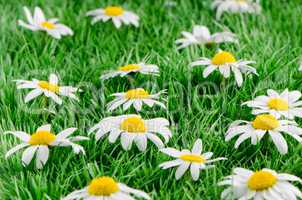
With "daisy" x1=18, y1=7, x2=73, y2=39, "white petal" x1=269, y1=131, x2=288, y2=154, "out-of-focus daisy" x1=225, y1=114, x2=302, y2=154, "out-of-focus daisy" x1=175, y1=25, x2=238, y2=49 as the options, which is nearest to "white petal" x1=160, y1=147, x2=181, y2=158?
"out-of-focus daisy" x1=225, y1=114, x2=302, y2=154

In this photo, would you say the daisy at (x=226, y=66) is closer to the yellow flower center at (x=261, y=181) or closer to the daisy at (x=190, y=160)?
the daisy at (x=190, y=160)

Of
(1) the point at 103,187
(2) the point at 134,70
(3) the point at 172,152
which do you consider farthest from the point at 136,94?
(1) the point at 103,187

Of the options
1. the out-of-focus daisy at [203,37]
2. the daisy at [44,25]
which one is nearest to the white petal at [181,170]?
the out-of-focus daisy at [203,37]

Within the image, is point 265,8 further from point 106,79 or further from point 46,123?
point 46,123

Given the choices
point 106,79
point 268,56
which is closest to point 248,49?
point 268,56

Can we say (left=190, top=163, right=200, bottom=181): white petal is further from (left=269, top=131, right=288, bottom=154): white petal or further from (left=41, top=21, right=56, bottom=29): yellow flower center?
(left=41, top=21, right=56, bottom=29): yellow flower center
